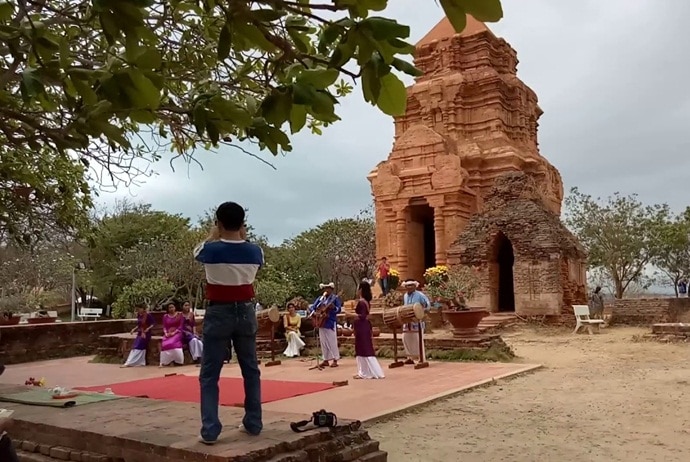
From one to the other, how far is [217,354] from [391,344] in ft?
29.0

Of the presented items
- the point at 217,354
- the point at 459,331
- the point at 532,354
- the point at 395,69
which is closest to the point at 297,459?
the point at 217,354

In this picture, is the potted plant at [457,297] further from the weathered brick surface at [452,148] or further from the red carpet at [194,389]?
the red carpet at [194,389]

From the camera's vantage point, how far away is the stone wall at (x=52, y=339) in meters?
13.9

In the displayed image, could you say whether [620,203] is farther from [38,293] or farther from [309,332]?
[38,293]

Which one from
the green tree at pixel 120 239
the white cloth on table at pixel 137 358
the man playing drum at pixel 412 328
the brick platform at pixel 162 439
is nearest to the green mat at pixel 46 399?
the brick platform at pixel 162 439

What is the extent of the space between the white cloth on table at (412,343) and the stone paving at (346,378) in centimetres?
32

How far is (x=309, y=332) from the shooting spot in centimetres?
1412

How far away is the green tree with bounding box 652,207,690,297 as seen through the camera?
31150 mm

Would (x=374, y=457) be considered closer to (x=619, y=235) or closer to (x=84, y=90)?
(x=84, y=90)

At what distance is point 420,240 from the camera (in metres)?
23.8

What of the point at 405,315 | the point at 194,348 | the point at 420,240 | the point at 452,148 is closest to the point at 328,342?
the point at 405,315

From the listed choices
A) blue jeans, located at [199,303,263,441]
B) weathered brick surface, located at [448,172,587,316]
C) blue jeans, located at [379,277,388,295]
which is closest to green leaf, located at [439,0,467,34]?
blue jeans, located at [199,303,263,441]

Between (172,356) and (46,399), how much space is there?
6.73 meters

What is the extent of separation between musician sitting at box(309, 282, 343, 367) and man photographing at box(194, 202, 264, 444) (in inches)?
260
